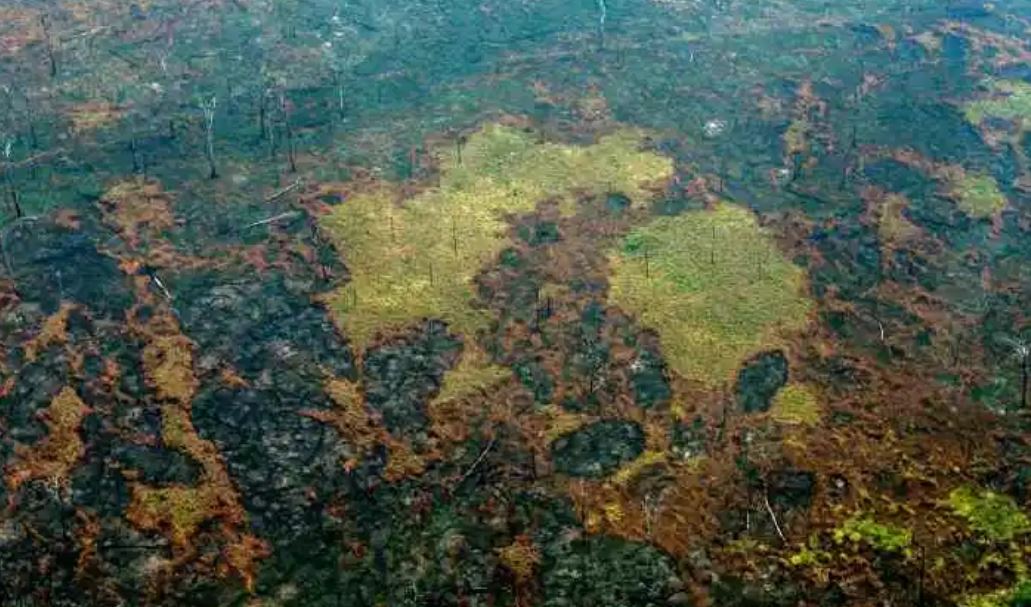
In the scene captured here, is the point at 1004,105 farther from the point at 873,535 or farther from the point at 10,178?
the point at 10,178

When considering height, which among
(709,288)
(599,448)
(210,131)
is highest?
(210,131)

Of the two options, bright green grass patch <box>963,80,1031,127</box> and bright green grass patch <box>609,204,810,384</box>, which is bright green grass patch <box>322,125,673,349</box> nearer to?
bright green grass patch <box>609,204,810,384</box>

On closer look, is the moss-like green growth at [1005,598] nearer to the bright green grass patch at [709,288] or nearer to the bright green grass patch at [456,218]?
the bright green grass patch at [709,288]

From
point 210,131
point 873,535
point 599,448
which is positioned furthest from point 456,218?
point 873,535

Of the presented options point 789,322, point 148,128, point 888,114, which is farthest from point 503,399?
point 888,114

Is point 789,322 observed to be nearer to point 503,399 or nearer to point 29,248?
point 503,399

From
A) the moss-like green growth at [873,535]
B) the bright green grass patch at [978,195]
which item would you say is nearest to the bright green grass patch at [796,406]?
the moss-like green growth at [873,535]
